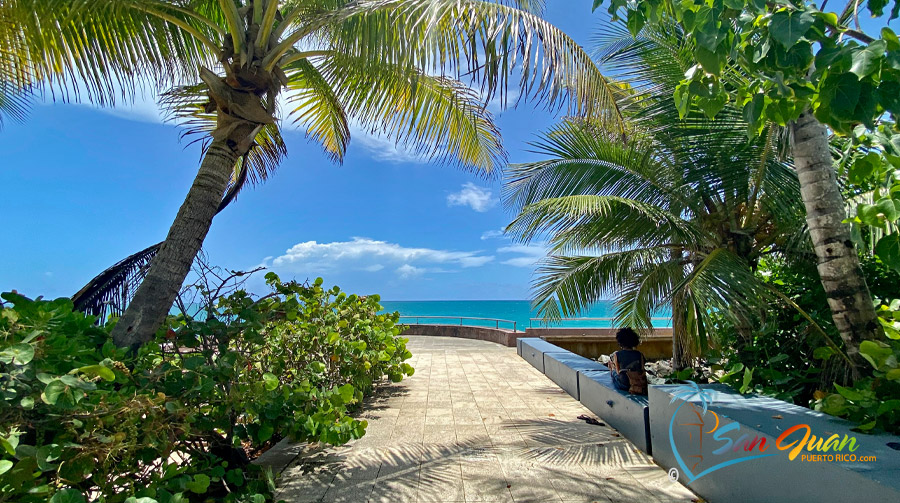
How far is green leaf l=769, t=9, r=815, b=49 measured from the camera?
162cm

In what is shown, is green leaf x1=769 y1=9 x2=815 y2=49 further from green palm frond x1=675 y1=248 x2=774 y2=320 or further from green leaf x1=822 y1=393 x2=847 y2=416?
green palm frond x1=675 y1=248 x2=774 y2=320

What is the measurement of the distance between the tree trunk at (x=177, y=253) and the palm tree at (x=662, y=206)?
3.52 m

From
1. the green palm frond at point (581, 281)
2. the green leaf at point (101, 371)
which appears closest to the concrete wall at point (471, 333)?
the green palm frond at point (581, 281)

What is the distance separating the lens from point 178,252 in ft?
10.3

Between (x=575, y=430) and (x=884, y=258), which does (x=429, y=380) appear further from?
(x=884, y=258)

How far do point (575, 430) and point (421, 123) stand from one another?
11.8 ft

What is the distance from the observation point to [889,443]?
2.37 m

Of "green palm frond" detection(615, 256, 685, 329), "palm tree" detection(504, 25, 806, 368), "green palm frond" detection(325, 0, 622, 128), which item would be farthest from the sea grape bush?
"green palm frond" detection(615, 256, 685, 329)

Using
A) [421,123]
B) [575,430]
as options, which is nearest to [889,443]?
[575,430]

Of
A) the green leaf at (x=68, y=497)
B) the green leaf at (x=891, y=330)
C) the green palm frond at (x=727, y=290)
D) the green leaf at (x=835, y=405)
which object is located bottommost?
the green leaf at (x=68, y=497)

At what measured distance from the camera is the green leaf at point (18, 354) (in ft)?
5.15

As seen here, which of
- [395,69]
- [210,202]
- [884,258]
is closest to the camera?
[884,258]

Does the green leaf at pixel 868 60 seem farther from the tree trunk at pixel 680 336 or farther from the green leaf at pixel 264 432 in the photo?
the green leaf at pixel 264 432

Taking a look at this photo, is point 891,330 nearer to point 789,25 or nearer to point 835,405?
point 835,405
